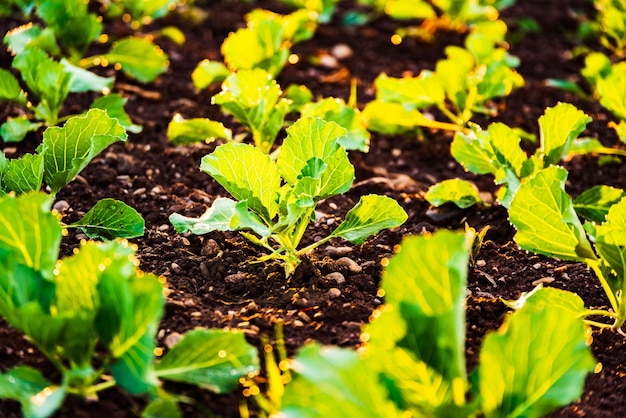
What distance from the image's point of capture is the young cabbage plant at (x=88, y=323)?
1.64 meters

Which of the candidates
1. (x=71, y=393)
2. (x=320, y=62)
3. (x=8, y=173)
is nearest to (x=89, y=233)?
(x=8, y=173)

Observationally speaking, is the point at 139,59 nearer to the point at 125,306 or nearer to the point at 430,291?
the point at 125,306

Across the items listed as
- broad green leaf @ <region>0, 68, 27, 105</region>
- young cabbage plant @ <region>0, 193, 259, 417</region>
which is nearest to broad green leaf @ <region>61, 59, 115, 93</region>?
broad green leaf @ <region>0, 68, 27, 105</region>

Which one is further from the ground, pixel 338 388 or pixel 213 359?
pixel 338 388

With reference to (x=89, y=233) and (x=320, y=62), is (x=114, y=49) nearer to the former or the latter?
(x=320, y=62)

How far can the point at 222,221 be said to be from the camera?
215cm

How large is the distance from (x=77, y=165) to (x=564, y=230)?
1.22 metres

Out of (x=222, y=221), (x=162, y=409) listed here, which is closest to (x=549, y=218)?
(x=222, y=221)

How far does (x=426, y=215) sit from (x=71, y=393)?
1408 millimetres

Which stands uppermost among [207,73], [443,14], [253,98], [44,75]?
[44,75]

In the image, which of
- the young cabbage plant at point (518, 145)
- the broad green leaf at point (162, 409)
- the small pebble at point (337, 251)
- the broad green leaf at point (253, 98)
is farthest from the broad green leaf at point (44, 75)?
the broad green leaf at point (162, 409)

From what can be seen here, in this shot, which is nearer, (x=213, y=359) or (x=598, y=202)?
(x=213, y=359)

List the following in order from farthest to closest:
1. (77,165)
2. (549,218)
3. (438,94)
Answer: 1. (438,94)
2. (77,165)
3. (549,218)

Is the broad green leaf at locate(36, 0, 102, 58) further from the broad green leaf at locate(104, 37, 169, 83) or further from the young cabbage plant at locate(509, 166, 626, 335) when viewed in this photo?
the young cabbage plant at locate(509, 166, 626, 335)
